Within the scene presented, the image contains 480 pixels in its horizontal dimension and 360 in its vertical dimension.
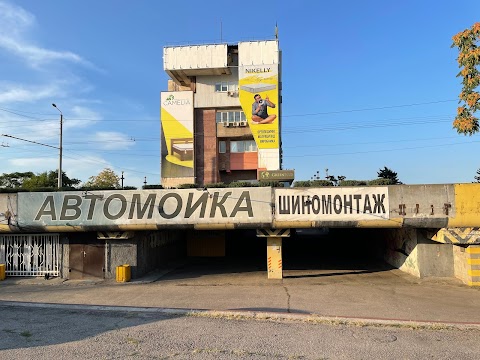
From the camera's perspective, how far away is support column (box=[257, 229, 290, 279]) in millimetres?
20203

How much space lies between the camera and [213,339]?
9.14 metres

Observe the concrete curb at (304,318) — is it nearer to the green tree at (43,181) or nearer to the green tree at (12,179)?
the green tree at (43,181)

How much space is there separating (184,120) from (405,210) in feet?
124

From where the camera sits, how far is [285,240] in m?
42.9

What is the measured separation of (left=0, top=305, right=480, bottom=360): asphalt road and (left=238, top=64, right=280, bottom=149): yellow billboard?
40.2m

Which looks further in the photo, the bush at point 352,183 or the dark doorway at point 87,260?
the dark doorway at point 87,260

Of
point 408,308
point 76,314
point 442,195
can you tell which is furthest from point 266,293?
point 442,195

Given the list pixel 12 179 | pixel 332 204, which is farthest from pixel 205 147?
pixel 12 179

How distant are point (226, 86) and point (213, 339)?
46.6 meters

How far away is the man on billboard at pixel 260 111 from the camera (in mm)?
49938

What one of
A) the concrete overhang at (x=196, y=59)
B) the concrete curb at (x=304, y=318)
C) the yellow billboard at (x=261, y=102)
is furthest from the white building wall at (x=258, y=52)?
the concrete curb at (x=304, y=318)

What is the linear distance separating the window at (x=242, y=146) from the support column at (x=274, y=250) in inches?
1278

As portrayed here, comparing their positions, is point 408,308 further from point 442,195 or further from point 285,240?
point 285,240

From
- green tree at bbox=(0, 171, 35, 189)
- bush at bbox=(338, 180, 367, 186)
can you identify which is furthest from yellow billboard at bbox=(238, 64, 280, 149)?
green tree at bbox=(0, 171, 35, 189)
